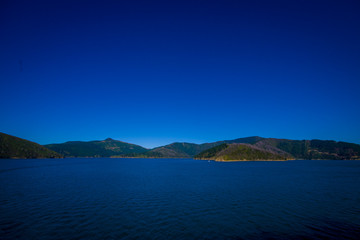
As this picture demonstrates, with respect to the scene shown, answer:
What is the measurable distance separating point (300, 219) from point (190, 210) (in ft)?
68.8

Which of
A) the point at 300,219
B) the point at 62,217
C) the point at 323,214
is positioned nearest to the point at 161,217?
the point at 62,217

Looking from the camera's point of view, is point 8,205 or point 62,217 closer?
point 62,217

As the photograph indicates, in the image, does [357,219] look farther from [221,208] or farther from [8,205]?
[8,205]

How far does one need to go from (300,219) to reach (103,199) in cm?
4534

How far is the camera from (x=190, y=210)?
39.5 meters

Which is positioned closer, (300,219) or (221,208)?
(300,219)

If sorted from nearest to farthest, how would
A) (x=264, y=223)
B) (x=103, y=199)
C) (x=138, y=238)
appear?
(x=138, y=238) → (x=264, y=223) → (x=103, y=199)

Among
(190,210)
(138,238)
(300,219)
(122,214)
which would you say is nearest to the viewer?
(138,238)

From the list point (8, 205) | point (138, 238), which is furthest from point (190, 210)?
point (8, 205)

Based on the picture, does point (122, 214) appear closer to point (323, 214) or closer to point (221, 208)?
point (221, 208)

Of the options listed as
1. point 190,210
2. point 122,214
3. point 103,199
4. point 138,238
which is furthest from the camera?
point 103,199

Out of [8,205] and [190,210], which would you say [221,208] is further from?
[8,205]

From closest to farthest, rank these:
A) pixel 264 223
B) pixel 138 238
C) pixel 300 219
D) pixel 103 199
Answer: pixel 138 238 → pixel 264 223 → pixel 300 219 → pixel 103 199

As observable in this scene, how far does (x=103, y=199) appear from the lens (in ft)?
160
